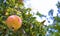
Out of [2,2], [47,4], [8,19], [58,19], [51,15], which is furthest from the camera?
[47,4]

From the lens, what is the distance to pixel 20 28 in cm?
65

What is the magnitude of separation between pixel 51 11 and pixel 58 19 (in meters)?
0.27

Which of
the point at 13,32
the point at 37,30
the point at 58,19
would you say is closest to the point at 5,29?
the point at 13,32

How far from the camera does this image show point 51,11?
124cm

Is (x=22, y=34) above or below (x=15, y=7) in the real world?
below

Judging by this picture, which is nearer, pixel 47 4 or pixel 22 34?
pixel 22 34

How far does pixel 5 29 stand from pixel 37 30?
153 millimetres

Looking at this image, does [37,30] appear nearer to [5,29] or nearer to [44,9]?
[5,29]

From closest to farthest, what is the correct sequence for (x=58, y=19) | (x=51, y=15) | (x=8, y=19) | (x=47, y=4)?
(x=8, y=19)
(x=58, y=19)
(x=51, y=15)
(x=47, y=4)

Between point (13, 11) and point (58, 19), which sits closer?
point (13, 11)

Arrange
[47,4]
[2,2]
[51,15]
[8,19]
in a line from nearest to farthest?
[8,19]
[2,2]
[51,15]
[47,4]

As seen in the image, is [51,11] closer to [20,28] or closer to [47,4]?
[47,4]

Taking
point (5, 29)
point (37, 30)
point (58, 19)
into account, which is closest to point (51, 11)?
point (58, 19)

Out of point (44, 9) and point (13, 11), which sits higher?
point (13, 11)
